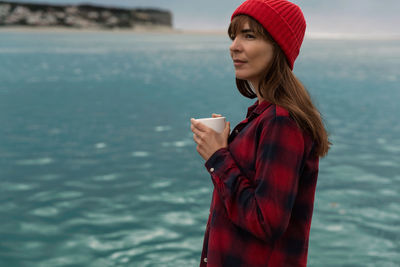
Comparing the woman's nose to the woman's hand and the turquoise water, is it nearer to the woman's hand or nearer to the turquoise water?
the woman's hand

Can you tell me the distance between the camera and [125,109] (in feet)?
60.4

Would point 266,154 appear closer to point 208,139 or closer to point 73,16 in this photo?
point 208,139

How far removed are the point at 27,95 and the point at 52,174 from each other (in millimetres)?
14728

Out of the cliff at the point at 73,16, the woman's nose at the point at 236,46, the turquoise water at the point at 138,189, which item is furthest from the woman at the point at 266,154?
the cliff at the point at 73,16

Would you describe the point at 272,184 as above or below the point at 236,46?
below

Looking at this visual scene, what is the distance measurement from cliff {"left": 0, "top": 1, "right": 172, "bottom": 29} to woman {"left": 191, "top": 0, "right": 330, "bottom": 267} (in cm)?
18580

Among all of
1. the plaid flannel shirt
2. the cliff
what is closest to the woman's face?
the plaid flannel shirt

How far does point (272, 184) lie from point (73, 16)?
Answer: 633 ft

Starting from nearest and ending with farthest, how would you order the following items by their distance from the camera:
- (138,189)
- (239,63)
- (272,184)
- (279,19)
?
(272,184)
(279,19)
(239,63)
(138,189)

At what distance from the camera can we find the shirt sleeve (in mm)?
1800

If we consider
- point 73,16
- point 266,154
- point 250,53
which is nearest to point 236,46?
point 250,53

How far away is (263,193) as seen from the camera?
5.92ft

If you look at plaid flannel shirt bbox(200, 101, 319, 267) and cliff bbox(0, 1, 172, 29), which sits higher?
cliff bbox(0, 1, 172, 29)

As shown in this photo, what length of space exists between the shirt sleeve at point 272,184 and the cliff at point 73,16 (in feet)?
610
